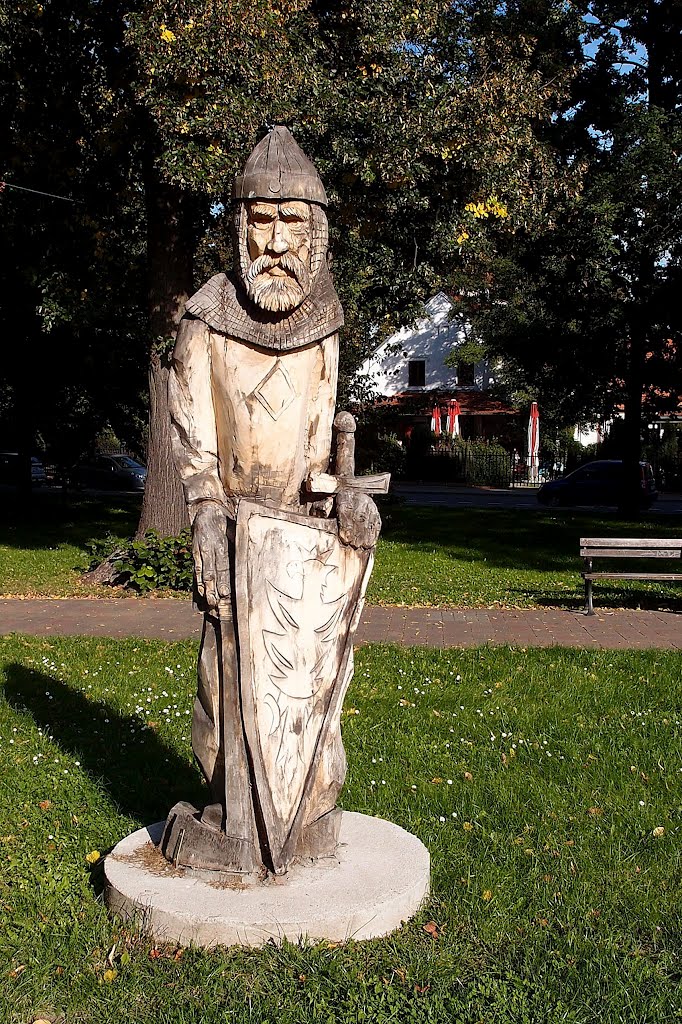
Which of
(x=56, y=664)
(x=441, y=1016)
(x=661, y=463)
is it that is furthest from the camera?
(x=661, y=463)

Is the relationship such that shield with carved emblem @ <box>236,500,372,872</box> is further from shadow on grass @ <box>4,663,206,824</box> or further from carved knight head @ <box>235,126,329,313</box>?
shadow on grass @ <box>4,663,206,824</box>

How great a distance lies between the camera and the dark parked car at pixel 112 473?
115ft

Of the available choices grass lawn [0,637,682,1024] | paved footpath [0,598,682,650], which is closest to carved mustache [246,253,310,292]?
grass lawn [0,637,682,1024]

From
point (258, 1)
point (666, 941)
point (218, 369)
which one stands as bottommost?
point (666, 941)

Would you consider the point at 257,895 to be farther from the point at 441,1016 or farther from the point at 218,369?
the point at 218,369

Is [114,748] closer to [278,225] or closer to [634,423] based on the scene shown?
[278,225]

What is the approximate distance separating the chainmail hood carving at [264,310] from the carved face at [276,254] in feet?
0.10

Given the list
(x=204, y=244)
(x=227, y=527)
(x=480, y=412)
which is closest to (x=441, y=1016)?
(x=227, y=527)

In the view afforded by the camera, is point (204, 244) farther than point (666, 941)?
Yes

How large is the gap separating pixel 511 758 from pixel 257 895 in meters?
2.63

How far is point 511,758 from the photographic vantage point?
6145 mm

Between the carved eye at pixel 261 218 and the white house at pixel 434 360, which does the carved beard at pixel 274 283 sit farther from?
the white house at pixel 434 360

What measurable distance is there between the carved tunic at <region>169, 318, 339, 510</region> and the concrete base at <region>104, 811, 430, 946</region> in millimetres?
1461

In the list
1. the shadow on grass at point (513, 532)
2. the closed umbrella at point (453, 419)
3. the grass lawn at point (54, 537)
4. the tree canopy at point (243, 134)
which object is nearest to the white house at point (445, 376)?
the closed umbrella at point (453, 419)
